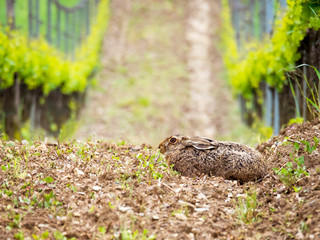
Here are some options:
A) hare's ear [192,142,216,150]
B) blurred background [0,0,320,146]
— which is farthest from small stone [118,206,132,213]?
blurred background [0,0,320,146]

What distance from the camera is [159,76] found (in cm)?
1691

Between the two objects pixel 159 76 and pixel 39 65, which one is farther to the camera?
pixel 159 76

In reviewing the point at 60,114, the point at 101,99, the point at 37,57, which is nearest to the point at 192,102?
the point at 101,99

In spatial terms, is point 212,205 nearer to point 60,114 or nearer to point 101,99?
point 60,114

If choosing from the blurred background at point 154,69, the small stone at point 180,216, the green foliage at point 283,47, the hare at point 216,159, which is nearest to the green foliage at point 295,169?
the hare at point 216,159

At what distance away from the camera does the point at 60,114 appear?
1162 cm

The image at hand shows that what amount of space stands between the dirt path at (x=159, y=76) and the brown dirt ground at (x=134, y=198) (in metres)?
4.70

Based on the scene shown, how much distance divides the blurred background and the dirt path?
5 centimetres

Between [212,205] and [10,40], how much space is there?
5.91m

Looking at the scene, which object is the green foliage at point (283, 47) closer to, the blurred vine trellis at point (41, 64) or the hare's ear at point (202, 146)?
the hare's ear at point (202, 146)

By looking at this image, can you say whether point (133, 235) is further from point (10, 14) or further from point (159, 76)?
point (159, 76)

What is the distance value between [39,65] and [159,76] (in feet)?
25.8

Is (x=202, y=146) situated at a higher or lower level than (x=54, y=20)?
lower

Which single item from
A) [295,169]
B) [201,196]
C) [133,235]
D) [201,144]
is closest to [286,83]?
[201,144]
